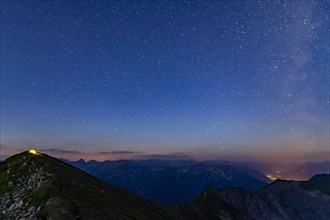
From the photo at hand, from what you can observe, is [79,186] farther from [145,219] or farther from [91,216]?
[91,216]

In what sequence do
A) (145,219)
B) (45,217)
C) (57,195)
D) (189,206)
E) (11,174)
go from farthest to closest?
(189,206)
(145,219)
(11,174)
(57,195)
(45,217)

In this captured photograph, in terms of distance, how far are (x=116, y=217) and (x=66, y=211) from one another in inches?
452

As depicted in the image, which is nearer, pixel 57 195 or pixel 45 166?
pixel 57 195

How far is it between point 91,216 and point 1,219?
14.5m

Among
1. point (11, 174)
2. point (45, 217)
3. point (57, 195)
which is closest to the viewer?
point (45, 217)

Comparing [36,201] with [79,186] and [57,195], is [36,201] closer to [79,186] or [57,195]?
[57,195]

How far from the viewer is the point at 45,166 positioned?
78125 mm

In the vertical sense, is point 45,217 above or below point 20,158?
below

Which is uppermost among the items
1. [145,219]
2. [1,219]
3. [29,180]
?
[29,180]

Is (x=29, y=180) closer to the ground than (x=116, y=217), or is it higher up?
higher up

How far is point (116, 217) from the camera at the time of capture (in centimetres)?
6050

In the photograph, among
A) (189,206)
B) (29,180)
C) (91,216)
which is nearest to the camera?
(91,216)

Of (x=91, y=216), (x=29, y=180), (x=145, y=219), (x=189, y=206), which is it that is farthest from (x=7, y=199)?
(x=189, y=206)

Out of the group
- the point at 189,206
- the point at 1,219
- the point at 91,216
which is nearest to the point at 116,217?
the point at 91,216
